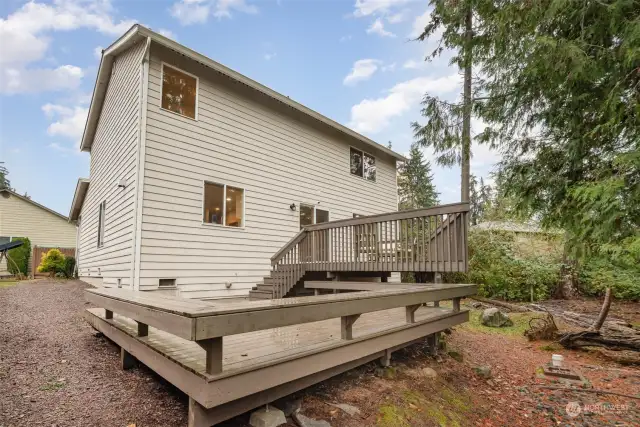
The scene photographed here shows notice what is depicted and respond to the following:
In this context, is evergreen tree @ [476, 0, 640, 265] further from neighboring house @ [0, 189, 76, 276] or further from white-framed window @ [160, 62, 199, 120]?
neighboring house @ [0, 189, 76, 276]

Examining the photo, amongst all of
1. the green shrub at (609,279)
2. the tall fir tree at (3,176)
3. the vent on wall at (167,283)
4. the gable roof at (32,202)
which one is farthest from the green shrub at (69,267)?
the tall fir tree at (3,176)

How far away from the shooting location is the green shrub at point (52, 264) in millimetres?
14336

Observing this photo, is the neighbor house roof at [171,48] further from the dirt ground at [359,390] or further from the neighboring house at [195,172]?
the dirt ground at [359,390]

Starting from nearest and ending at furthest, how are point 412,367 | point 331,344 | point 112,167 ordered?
point 331,344, point 412,367, point 112,167

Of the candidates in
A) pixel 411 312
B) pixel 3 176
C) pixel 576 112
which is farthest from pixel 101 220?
pixel 3 176

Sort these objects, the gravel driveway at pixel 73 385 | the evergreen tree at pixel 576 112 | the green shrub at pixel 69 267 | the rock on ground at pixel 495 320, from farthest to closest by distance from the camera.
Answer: the green shrub at pixel 69 267 < the rock on ground at pixel 495 320 < the evergreen tree at pixel 576 112 < the gravel driveway at pixel 73 385

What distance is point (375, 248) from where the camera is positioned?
6438 mm

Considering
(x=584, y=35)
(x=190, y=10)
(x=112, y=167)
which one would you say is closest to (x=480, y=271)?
(x=584, y=35)

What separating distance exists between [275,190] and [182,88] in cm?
338

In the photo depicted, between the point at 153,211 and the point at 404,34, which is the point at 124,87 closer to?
the point at 153,211

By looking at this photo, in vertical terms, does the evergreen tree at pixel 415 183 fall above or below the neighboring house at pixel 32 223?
above

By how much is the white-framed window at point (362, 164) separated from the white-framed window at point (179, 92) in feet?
19.1

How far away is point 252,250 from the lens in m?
8.40

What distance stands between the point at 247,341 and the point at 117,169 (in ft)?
22.9
